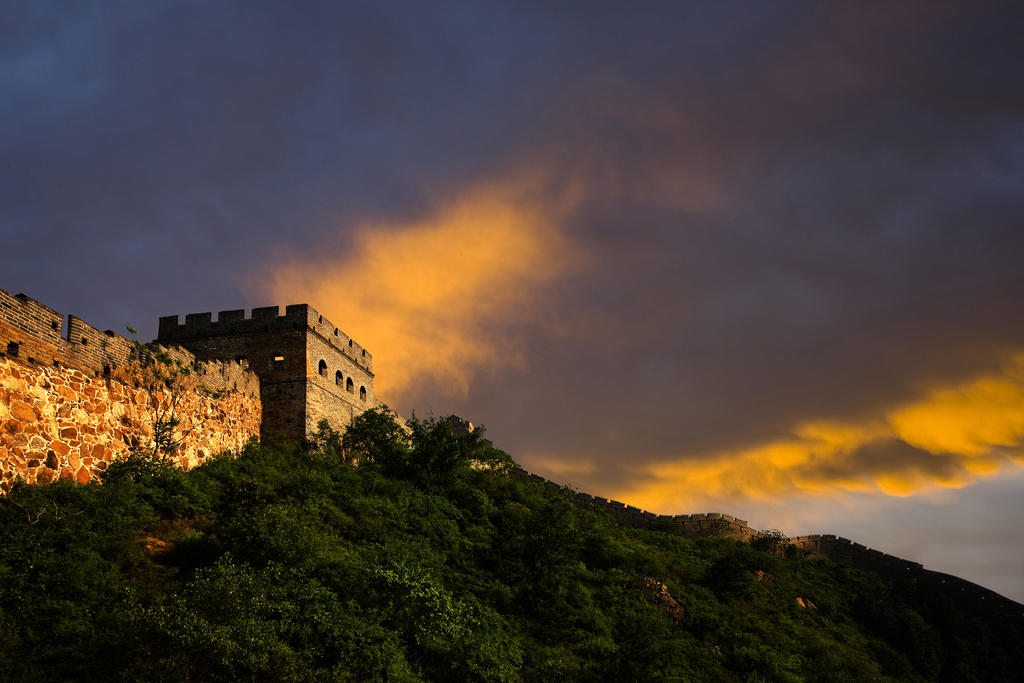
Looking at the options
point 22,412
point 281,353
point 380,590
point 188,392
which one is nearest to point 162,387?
point 188,392

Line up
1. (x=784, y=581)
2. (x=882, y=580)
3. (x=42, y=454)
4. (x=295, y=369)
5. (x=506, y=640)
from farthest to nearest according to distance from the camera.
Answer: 1. (x=882, y=580)
2. (x=784, y=581)
3. (x=295, y=369)
4. (x=506, y=640)
5. (x=42, y=454)

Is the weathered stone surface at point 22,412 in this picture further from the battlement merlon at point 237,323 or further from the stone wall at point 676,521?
the stone wall at point 676,521

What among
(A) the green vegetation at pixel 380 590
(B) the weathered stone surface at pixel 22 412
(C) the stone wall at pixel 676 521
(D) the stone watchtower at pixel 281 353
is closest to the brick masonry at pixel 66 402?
(B) the weathered stone surface at pixel 22 412

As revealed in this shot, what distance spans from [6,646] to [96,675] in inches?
57.9

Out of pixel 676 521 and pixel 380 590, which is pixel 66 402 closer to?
pixel 380 590

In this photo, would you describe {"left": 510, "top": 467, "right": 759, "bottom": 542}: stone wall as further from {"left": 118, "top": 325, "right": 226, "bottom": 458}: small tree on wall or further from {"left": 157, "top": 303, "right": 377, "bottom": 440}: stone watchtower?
{"left": 118, "top": 325, "right": 226, "bottom": 458}: small tree on wall

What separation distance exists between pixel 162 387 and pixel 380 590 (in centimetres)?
956

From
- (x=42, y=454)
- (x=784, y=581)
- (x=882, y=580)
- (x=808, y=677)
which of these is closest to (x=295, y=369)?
(x=42, y=454)

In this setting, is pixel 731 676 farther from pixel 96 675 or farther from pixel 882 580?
pixel 882 580

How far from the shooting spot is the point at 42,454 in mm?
16188

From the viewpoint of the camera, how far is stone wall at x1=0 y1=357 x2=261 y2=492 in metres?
15.6

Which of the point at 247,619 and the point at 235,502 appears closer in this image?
the point at 247,619

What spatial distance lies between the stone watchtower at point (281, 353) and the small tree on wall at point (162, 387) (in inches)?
189

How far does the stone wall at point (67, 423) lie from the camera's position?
15.6m
